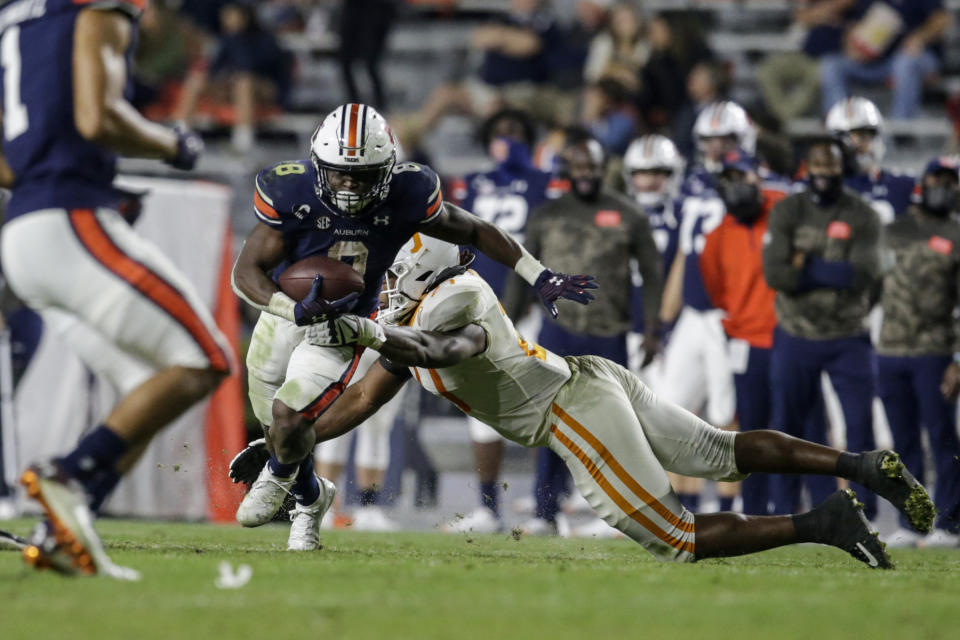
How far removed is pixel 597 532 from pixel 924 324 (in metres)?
2.19

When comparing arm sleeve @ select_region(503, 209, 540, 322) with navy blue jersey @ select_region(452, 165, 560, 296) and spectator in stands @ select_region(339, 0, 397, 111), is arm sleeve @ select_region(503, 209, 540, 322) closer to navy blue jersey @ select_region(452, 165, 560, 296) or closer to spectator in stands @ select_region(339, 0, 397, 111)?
navy blue jersey @ select_region(452, 165, 560, 296)

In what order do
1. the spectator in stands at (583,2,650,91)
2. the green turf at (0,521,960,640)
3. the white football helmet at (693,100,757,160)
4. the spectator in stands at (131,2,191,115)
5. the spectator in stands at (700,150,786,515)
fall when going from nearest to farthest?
the green turf at (0,521,960,640) < the spectator in stands at (700,150,786,515) < the white football helmet at (693,100,757,160) < the spectator in stands at (583,2,650,91) < the spectator in stands at (131,2,191,115)

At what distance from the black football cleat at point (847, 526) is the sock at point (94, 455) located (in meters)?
2.50

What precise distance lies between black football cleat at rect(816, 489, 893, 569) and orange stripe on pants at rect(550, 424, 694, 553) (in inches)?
19.4

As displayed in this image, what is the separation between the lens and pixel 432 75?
14562mm

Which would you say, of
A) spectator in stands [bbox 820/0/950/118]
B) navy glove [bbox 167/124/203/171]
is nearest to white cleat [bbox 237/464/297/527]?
navy glove [bbox 167/124/203/171]

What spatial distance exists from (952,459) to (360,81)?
25.1ft

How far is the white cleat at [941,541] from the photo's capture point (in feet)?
25.3

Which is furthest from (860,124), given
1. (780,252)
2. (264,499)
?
(264,499)

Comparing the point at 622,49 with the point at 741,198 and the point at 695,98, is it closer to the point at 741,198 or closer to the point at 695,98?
the point at 695,98

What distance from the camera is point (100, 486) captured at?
14.3 ft

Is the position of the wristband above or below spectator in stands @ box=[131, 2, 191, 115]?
below

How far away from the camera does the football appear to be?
516 centimetres

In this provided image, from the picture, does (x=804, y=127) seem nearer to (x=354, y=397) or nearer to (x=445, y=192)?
(x=445, y=192)
